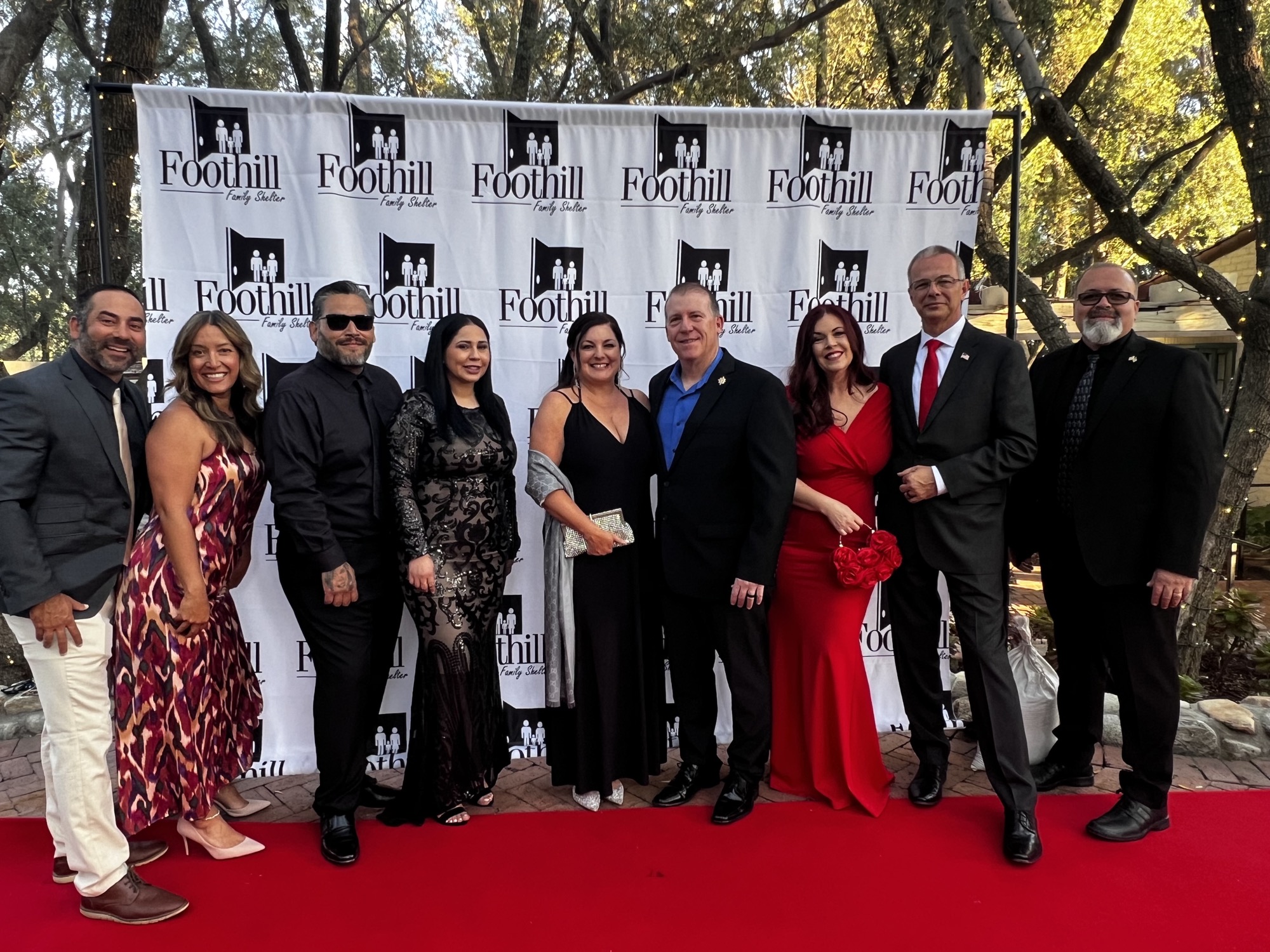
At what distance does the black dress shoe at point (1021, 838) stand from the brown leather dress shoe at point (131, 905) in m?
2.76

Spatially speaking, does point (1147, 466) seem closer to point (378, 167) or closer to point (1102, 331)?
point (1102, 331)

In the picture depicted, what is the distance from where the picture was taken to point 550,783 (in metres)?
3.49

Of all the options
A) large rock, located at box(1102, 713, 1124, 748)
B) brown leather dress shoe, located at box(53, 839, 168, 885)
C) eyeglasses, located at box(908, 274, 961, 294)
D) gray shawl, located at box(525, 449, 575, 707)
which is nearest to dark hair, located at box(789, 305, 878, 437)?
eyeglasses, located at box(908, 274, 961, 294)

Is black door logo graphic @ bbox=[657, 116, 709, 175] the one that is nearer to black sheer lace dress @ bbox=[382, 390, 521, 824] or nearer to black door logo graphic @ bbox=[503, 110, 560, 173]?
black door logo graphic @ bbox=[503, 110, 560, 173]

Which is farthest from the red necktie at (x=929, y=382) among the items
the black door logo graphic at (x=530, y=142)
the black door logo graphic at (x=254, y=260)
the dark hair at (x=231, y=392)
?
the black door logo graphic at (x=254, y=260)

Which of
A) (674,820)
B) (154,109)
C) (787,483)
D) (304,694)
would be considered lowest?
(674,820)

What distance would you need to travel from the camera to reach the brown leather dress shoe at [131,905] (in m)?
2.49

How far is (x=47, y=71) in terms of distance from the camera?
13547 millimetres

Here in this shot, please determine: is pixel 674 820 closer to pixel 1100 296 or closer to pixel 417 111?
pixel 1100 296

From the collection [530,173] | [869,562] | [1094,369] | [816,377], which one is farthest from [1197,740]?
[530,173]

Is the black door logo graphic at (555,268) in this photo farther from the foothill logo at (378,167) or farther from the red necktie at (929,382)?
the red necktie at (929,382)

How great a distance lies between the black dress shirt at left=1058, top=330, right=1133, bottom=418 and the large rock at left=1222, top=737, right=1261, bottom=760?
1867mm

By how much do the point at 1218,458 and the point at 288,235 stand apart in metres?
3.82

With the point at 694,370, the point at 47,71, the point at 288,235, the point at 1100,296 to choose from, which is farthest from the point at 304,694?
the point at 47,71
